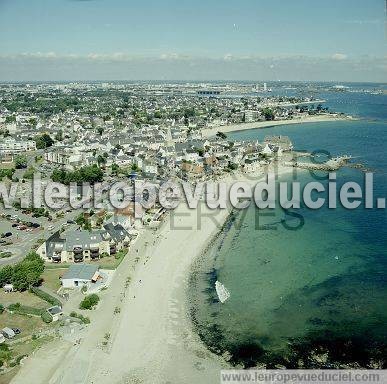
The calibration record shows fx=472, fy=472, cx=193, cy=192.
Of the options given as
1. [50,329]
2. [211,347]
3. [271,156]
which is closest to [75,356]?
[50,329]

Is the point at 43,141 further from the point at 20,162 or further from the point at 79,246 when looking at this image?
the point at 79,246

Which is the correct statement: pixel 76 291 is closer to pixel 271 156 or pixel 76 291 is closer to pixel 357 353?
pixel 357 353

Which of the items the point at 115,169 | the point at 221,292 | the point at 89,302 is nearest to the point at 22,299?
the point at 89,302

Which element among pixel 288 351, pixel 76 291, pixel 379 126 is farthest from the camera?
pixel 379 126

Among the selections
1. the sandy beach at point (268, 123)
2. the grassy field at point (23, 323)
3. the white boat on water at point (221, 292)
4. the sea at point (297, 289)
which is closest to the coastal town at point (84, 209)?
the grassy field at point (23, 323)

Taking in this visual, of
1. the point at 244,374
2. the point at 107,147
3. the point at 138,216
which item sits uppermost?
the point at 107,147

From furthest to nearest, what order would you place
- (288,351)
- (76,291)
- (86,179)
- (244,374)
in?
(86,179) → (76,291) → (288,351) → (244,374)

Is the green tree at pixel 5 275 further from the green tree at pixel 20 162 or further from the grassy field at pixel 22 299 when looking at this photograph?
the green tree at pixel 20 162
